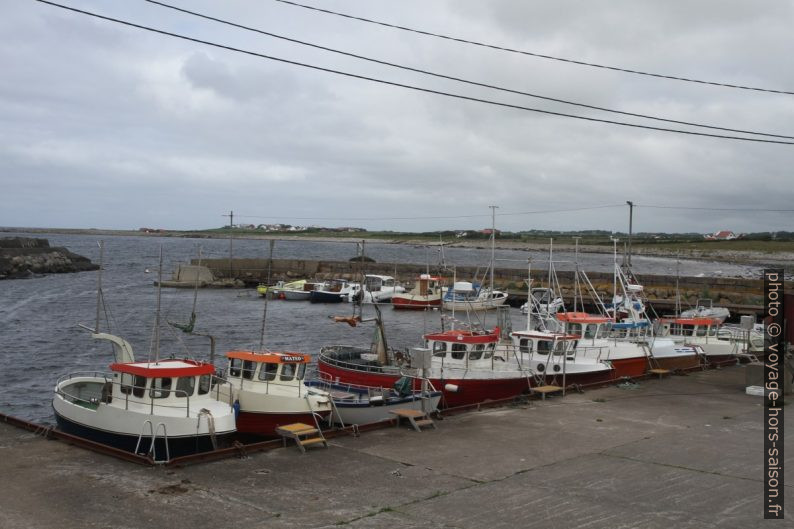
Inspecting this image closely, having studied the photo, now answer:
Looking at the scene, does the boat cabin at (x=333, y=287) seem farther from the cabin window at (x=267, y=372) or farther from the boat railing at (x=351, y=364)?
the cabin window at (x=267, y=372)

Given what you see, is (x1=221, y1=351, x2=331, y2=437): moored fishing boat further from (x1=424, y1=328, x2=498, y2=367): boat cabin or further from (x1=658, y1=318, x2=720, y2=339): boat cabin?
(x1=658, y1=318, x2=720, y2=339): boat cabin

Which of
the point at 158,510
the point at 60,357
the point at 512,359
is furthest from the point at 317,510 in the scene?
the point at 60,357

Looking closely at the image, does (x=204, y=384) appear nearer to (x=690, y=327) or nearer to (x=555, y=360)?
(x=555, y=360)

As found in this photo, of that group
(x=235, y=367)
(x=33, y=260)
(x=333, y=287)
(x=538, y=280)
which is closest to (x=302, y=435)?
(x=235, y=367)

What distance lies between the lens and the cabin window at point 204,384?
55.8 ft

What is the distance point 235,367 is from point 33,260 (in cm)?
8563

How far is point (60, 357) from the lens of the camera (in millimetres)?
36531

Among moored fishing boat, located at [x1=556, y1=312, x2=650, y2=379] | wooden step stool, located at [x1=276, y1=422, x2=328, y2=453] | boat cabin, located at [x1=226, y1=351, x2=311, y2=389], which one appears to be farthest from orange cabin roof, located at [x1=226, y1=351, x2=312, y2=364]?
moored fishing boat, located at [x1=556, y1=312, x2=650, y2=379]

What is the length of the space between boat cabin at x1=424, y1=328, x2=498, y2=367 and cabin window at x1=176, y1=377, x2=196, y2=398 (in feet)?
31.0

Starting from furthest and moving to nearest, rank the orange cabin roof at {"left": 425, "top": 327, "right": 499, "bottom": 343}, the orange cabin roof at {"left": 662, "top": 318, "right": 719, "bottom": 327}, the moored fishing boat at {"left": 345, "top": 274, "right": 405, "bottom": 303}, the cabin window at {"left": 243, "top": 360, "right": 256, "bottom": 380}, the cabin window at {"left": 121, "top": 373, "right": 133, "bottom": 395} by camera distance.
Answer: the moored fishing boat at {"left": 345, "top": 274, "right": 405, "bottom": 303} → the orange cabin roof at {"left": 662, "top": 318, "right": 719, "bottom": 327} → the orange cabin roof at {"left": 425, "top": 327, "right": 499, "bottom": 343} → the cabin window at {"left": 243, "top": 360, "right": 256, "bottom": 380} → the cabin window at {"left": 121, "top": 373, "right": 133, "bottom": 395}

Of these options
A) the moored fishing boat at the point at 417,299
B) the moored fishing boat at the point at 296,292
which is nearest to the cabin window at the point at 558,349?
the moored fishing boat at the point at 417,299

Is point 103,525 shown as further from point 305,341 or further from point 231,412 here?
point 305,341

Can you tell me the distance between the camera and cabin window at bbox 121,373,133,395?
1656cm

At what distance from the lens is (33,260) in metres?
94.2
